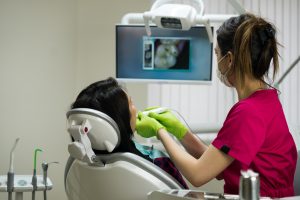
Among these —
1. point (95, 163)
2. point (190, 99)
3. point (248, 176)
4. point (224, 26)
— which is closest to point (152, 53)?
point (190, 99)

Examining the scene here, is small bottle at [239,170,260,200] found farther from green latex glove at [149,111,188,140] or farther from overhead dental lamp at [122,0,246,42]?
overhead dental lamp at [122,0,246,42]

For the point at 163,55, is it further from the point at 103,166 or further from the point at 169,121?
the point at 103,166

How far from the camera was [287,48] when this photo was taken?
356 centimetres

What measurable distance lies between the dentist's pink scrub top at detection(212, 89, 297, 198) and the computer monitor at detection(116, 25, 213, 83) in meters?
1.24

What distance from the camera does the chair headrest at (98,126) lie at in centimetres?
123

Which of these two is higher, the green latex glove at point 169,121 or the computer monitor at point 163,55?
the computer monitor at point 163,55

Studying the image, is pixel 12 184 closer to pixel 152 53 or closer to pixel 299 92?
pixel 152 53

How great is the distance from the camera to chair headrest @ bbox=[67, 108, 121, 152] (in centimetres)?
123

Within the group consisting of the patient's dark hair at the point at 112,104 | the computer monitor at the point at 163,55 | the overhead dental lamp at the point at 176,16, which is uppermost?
the overhead dental lamp at the point at 176,16

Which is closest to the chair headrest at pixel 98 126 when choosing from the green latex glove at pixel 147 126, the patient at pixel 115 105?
the patient at pixel 115 105

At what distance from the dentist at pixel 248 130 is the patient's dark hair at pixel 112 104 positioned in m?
0.10

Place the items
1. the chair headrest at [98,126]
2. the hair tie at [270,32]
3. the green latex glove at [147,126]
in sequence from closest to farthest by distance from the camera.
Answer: the chair headrest at [98,126]
the hair tie at [270,32]
the green latex glove at [147,126]

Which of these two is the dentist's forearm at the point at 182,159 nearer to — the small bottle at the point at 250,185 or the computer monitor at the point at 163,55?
the small bottle at the point at 250,185

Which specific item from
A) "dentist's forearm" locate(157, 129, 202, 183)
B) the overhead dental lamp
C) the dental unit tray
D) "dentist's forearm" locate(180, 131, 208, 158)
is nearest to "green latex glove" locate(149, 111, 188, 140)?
"dentist's forearm" locate(180, 131, 208, 158)
